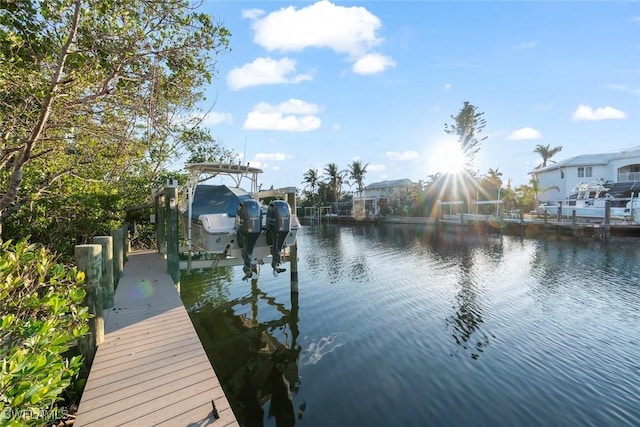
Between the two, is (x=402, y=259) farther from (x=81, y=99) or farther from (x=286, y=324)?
(x=81, y=99)

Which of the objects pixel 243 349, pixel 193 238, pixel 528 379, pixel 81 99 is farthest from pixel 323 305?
pixel 81 99

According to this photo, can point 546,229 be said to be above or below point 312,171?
below

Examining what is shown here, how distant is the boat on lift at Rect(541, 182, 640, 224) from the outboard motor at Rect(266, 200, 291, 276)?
24.4m

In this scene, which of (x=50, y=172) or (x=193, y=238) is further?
(x=193, y=238)

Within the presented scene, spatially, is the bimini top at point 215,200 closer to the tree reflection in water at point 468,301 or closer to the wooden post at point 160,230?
the wooden post at point 160,230

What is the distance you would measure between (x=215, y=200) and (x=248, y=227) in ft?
5.79

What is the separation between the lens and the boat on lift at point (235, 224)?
20.7ft

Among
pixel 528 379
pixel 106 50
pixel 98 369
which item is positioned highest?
pixel 106 50

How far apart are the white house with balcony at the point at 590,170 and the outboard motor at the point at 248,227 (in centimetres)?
3719

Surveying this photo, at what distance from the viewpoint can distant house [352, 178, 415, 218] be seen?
46878 millimetres

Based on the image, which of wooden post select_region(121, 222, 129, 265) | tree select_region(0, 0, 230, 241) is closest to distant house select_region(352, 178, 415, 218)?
wooden post select_region(121, 222, 129, 265)

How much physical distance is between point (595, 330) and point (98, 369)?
27.9 feet

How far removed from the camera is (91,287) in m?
3.73

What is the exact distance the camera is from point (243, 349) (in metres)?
6.09
